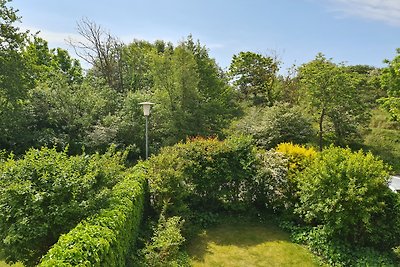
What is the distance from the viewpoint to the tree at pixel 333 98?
17.8 m

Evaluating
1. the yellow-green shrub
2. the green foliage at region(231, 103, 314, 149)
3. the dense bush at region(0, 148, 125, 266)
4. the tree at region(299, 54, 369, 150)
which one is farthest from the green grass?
the tree at region(299, 54, 369, 150)

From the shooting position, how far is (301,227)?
9.19 meters

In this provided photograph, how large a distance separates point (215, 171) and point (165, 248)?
3.64 meters

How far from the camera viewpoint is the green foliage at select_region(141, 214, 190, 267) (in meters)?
6.67

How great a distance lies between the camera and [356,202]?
768cm

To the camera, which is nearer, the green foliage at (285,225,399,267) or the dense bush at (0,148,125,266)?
the dense bush at (0,148,125,266)

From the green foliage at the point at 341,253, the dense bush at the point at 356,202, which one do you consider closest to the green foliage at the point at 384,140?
the dense bush at the point at 356,202

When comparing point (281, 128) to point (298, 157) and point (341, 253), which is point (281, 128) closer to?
point (298, 157)

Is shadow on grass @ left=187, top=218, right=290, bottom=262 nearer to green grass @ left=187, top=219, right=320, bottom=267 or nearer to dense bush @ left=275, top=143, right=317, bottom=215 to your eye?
green grass @ left=187, top=219, right=320, bottom=267

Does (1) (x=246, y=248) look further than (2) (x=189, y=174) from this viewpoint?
No

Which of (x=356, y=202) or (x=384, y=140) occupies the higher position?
(x=384, y=140)

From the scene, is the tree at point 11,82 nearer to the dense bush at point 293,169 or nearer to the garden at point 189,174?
the garden at point 189,174

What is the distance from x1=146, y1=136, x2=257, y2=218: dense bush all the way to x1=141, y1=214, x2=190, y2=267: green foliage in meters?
1.72

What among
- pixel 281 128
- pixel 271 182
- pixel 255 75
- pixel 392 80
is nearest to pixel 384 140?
pixel 392 80
